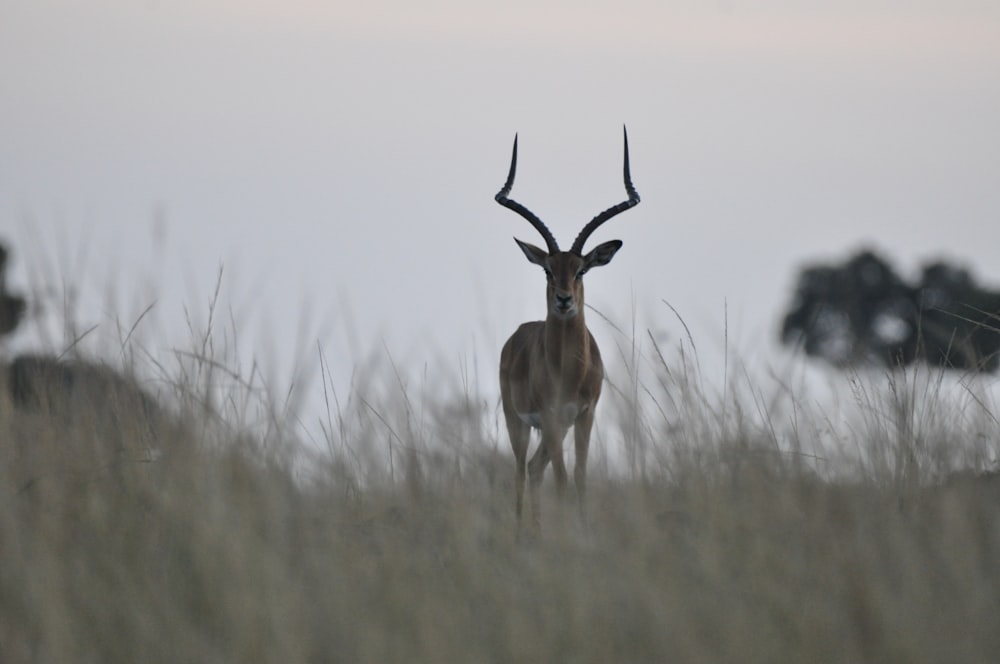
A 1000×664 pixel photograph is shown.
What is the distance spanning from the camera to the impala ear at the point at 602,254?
462 inches

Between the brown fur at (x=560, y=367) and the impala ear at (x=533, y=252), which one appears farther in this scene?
the impala ear at (x=533, y=252)

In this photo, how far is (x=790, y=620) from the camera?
14.5ft

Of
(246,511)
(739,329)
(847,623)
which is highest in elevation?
(739,329)

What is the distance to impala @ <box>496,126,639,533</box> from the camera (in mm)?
10953

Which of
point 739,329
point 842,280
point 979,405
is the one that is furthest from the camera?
point 842,280

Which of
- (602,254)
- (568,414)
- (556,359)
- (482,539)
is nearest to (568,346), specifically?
(556,359)

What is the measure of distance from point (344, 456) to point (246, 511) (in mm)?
899

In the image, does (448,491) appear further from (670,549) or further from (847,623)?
(847,623)

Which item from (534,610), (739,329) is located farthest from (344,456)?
(739,329)

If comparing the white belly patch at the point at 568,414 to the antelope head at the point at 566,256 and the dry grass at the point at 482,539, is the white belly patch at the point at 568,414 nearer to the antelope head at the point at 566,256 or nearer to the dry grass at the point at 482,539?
the antelope head at the point at 566,256

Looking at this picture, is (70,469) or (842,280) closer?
(70,469)

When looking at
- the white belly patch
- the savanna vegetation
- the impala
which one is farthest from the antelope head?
the savanna vegetation

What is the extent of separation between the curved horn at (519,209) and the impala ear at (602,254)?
12.7 inches

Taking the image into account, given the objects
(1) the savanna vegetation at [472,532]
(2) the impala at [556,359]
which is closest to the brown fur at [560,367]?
(2) the impala at [556,359]
